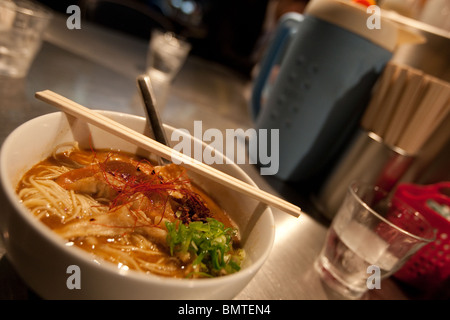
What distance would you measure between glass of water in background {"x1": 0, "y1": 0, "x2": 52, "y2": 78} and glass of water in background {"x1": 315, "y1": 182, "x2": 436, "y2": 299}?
1.34m

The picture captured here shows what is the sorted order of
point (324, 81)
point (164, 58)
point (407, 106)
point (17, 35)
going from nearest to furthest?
point (407, 106) → point (324, 81) → point (17, 35) → point (164, 58)

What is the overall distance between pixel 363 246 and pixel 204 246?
580 millimetres

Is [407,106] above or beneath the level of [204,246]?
above

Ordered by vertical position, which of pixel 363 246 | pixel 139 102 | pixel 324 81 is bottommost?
pixel 139 102

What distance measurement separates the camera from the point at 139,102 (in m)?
1.70

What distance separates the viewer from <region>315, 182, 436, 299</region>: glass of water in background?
37.5 inches

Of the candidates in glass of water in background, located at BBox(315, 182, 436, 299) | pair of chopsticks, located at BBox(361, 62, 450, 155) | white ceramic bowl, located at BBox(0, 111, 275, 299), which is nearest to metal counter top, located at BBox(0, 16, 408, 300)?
glass of water in background, located at BBox(315, 182, 436, 299)

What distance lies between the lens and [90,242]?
595mm

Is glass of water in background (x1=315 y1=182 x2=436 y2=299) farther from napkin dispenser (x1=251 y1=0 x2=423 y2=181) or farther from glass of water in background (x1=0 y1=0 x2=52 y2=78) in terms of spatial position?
glass of water in background (x1=0 y1=0 x2=52 y2=78)

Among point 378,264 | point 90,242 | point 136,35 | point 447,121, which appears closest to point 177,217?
point 90,242

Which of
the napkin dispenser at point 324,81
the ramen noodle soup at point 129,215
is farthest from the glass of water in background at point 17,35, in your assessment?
the napkin dispenser at point 324,81

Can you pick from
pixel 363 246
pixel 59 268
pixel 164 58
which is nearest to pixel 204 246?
pixel 59 268

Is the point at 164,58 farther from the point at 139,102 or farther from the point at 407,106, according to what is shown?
the point at 407,106

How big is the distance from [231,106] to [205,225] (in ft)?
5.27
